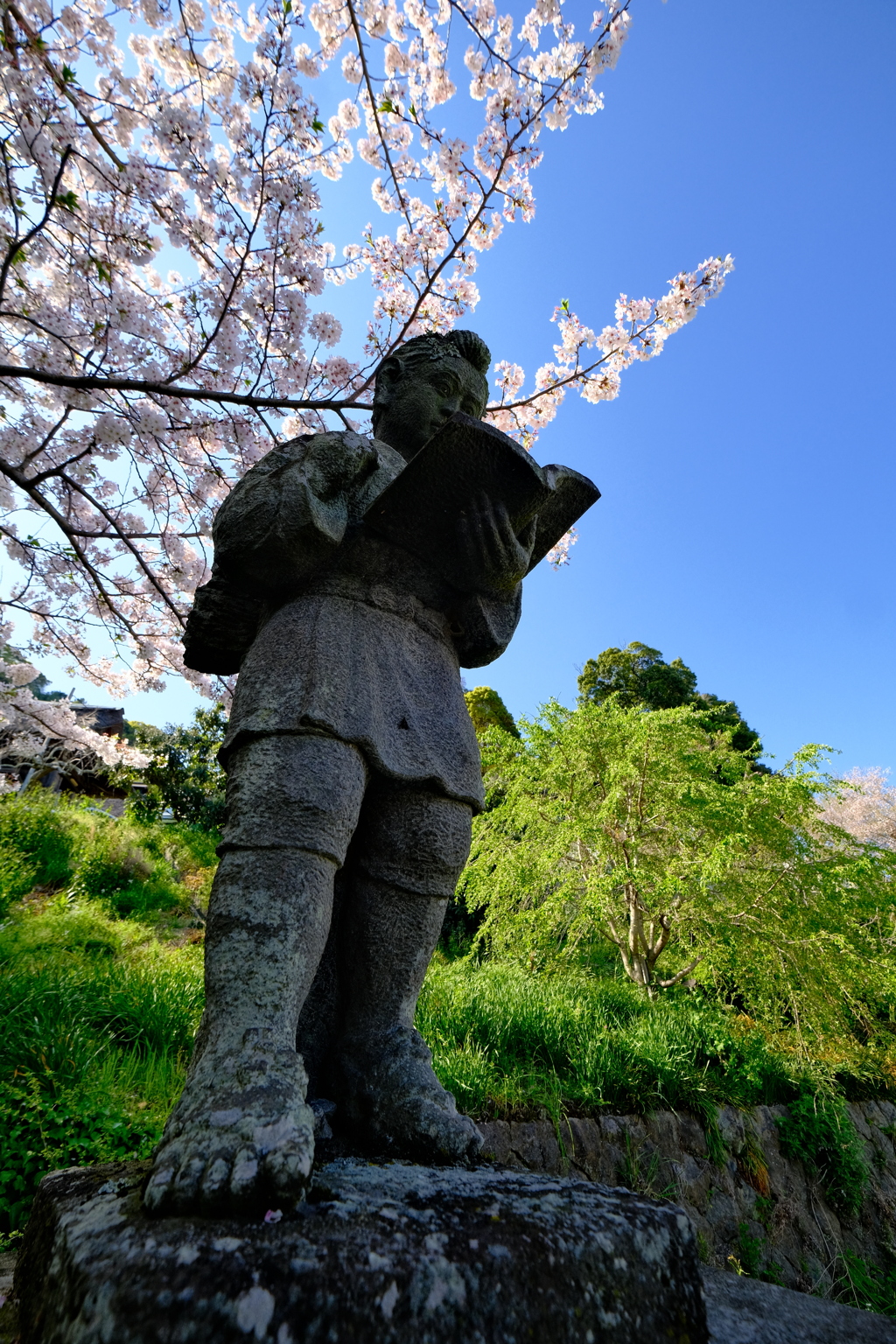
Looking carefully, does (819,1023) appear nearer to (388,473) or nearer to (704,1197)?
(704,1197)

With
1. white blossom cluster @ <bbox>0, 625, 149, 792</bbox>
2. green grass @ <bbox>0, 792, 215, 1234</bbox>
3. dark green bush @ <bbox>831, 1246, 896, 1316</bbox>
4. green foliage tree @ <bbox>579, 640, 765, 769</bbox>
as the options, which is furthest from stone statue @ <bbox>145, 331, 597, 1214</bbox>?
green foliage tree @ <bbox>579, 640, 765, 769</bbox>

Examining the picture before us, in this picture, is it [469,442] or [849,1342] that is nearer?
[849,1342]

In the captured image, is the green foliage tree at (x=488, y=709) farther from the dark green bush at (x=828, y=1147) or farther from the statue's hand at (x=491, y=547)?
the statue's hand at (x=491, y=547)

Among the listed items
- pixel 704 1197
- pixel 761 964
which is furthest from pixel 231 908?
pixel 761 964

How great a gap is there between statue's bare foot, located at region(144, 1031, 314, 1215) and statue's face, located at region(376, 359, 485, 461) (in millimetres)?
1607

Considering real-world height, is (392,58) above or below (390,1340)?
above

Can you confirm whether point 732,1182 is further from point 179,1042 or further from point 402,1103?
point 402,1103

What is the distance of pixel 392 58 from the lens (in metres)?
5.43

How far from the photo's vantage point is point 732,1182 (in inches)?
168

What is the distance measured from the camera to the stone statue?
116cm

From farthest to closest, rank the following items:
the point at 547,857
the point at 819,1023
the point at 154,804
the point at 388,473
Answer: the point at 154,804 < the point at 547,857 < the point at 819,1023 < the point at 388,473

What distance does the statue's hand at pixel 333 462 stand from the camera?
1.62 meters

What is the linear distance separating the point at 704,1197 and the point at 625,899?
8.59 ft

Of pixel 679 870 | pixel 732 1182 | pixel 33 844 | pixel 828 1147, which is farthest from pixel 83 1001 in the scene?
pixel 33 844
